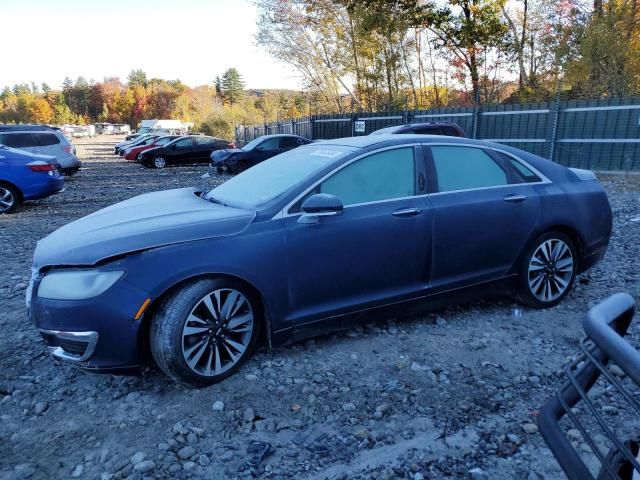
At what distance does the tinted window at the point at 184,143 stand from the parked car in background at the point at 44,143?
563cm

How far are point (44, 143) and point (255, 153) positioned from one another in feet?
21.4

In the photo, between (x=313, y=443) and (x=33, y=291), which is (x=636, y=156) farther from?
(x=33, y=291)

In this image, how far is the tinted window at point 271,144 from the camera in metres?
16.7

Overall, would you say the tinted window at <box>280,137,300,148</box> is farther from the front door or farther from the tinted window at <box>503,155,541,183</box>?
the front door

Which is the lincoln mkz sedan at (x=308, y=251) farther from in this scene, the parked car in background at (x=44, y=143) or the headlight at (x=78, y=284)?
the parked car in background at (x=44, y=143)

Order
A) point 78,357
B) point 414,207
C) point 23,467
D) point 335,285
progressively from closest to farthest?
point 23,467, point 78,357, point 335,285, point 414,207

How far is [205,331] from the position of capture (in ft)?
9.49

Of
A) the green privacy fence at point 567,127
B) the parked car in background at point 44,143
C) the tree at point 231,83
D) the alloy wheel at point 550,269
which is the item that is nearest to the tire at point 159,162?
the parked car in background at point 44,143

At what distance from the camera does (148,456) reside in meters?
2.40

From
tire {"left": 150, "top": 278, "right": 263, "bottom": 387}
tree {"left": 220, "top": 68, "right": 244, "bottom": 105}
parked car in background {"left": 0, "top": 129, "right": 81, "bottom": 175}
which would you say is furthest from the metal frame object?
tree {"left": 220, "top": 68, "right": 244, "bottom": 105}

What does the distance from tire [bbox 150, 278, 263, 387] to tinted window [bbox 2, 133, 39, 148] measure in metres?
14.1

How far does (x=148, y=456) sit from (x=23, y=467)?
60 cm

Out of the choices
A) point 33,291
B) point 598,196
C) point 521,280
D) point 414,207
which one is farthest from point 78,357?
point 598,196

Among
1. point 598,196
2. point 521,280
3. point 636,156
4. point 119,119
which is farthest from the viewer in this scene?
point 119,119
